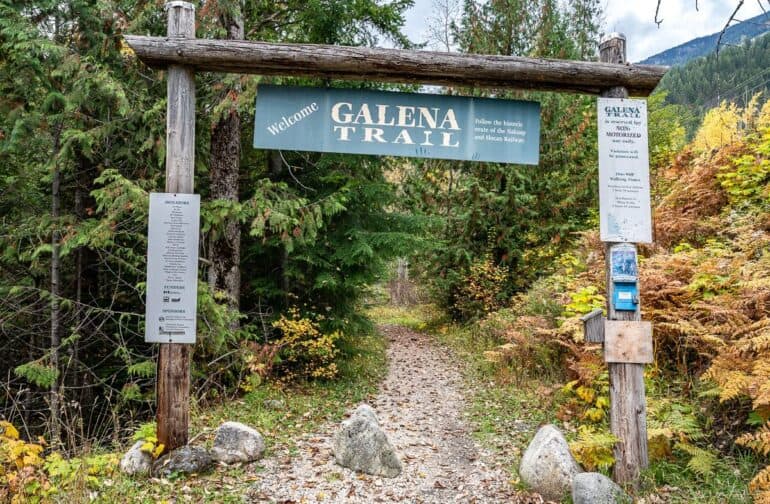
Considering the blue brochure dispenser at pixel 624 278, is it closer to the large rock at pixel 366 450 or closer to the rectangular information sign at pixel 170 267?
the large rock at pixel 366 450

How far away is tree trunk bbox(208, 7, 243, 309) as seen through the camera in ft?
28.2

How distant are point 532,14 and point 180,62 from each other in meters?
13.3

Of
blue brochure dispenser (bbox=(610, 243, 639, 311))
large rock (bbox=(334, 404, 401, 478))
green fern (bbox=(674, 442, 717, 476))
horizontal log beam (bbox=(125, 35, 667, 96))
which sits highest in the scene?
horizontal log beam (bbox=(125, 35, 667, 96))

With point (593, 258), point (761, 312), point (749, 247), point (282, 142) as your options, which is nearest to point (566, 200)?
point (593, 258)

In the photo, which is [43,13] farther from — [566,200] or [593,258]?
[566,200]

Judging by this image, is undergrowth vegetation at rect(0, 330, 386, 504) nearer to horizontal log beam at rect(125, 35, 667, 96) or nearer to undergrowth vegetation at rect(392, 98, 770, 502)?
undergrowth vegetation at rect(392, 98, 770, 502)

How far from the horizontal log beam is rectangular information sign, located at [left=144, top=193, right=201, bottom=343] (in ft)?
4.28

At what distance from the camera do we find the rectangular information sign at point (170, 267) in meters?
4.72

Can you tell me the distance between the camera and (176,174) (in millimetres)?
4781

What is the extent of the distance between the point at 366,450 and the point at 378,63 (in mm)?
3880

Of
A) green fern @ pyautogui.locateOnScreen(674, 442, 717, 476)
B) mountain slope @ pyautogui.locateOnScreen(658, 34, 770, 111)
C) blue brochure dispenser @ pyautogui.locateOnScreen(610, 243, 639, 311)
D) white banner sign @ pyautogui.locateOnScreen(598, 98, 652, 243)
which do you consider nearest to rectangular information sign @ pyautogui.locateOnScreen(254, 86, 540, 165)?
white banner sign @ pyautogui.locateOnScreen(598, 98, 652, 243)

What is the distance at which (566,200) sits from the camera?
13914 mm

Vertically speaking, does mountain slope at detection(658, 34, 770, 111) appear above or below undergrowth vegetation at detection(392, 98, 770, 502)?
above

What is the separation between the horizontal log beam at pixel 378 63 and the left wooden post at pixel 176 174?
21cm
